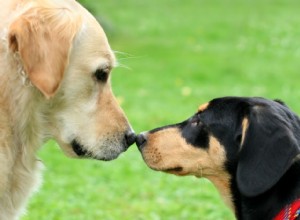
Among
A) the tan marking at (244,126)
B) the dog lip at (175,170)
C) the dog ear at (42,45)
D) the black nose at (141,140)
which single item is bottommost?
the dog lip at (175,170)

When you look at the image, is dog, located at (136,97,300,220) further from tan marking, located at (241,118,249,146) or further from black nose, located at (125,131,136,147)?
black nose, located at (125,131,136,147)

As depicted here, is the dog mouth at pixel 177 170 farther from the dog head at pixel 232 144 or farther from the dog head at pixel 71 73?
the dog head at pixel 71 73

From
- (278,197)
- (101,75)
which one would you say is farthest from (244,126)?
(101,75)

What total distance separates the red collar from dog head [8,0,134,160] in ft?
3.73

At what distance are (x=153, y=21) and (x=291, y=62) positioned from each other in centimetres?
750

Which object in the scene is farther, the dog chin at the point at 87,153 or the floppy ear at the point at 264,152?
the dog chin at the point at 87,153

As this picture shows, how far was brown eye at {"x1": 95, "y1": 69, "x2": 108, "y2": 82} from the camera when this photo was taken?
4.88 metres

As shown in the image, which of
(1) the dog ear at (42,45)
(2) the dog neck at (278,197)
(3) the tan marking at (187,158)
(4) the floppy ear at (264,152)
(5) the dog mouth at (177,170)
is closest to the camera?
(1) the dog ear at (42,45)

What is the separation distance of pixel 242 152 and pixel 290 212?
1.66ft

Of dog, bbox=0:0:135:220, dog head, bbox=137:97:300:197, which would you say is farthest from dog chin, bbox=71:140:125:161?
dog head, bbox=137:97:300:197

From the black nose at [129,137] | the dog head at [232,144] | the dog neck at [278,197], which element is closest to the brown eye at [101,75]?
the black nose at [129,137]

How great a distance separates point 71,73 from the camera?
4.73 metres

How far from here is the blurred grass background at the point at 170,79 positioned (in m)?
8.31

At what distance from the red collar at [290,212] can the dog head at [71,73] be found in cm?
114
